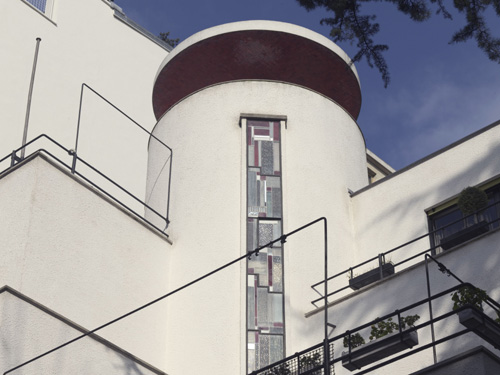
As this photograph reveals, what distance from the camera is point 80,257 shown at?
15.9 m

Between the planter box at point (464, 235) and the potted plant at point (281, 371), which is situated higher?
the planter box at point (464, 235)

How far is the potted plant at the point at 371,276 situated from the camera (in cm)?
1659

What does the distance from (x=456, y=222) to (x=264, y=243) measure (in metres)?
3.35

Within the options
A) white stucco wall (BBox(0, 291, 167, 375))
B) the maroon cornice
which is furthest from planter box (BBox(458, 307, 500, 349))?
the maroon cornice

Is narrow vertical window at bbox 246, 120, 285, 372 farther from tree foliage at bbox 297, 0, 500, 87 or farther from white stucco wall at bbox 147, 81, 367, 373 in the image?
tree foliage at bbox 297, 0, 500, 87

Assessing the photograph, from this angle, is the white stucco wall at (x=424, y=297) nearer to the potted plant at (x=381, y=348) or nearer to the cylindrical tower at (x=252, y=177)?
the cylindrical tower at (x=252, y=177)

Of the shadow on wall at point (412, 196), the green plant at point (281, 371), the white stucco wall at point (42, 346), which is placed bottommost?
the green plant at point (281, 371)

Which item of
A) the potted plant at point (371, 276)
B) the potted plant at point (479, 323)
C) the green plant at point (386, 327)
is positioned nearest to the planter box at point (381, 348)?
the potted plant at point (479, 323)

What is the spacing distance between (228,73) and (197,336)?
574 cm

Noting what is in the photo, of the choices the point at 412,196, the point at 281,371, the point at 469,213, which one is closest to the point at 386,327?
the point at 281,371

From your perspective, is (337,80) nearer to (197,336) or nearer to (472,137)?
(472,137)

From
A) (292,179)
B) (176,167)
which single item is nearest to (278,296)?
(292,179)

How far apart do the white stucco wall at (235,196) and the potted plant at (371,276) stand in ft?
2.61

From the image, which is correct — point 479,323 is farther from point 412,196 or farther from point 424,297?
point 412,196
